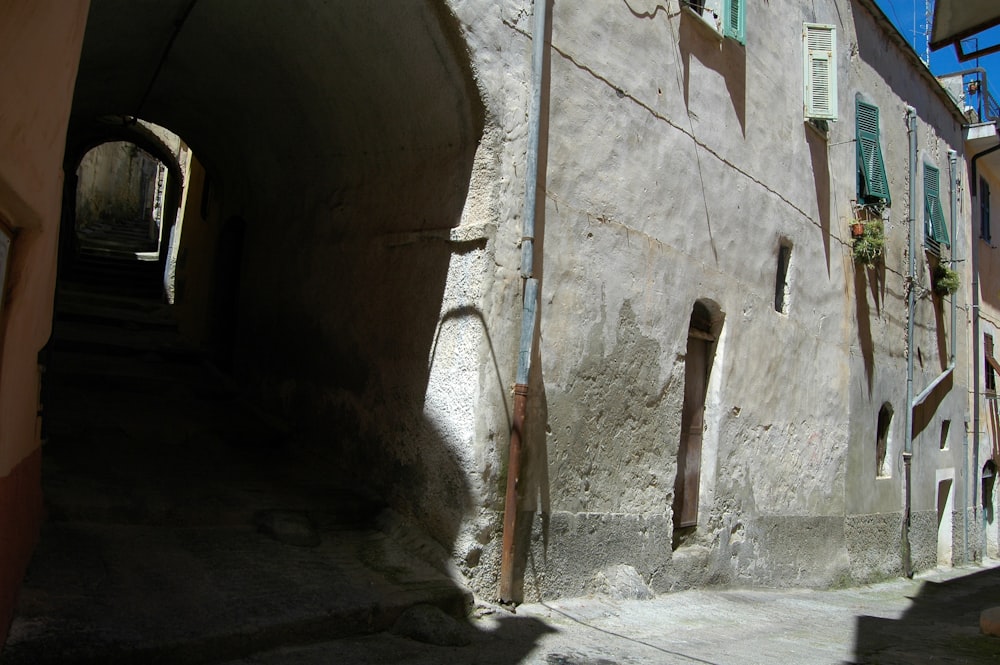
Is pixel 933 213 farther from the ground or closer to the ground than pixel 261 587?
farther from the ground

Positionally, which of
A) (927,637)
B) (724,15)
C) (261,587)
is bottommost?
(927,637)

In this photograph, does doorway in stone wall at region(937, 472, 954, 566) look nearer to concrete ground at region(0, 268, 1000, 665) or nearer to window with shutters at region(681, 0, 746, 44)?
concrete ground at region(0, 268, 1000, 665)

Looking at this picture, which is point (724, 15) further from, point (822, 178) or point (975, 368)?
point (975, 368)

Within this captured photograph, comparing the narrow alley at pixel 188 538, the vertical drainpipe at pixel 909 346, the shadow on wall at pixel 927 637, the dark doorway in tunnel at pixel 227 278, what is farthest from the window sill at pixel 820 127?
the narrow alley at pixel 188 538

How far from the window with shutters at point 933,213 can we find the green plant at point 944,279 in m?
0.28

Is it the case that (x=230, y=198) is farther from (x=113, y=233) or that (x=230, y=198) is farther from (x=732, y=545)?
(x=113, y=233)

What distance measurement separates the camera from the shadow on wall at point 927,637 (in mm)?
5250

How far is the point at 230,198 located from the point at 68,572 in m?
5.62

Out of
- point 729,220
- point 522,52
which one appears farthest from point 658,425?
point 522,52

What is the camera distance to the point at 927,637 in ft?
19.8

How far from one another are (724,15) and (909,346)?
6.34 metres

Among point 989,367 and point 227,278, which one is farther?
point 989,367

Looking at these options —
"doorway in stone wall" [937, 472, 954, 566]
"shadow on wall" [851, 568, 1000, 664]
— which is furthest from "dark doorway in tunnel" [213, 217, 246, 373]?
"doorway in stone wall" [937, 472, 954, 566]

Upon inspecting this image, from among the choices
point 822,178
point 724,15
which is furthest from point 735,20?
point 822,178
